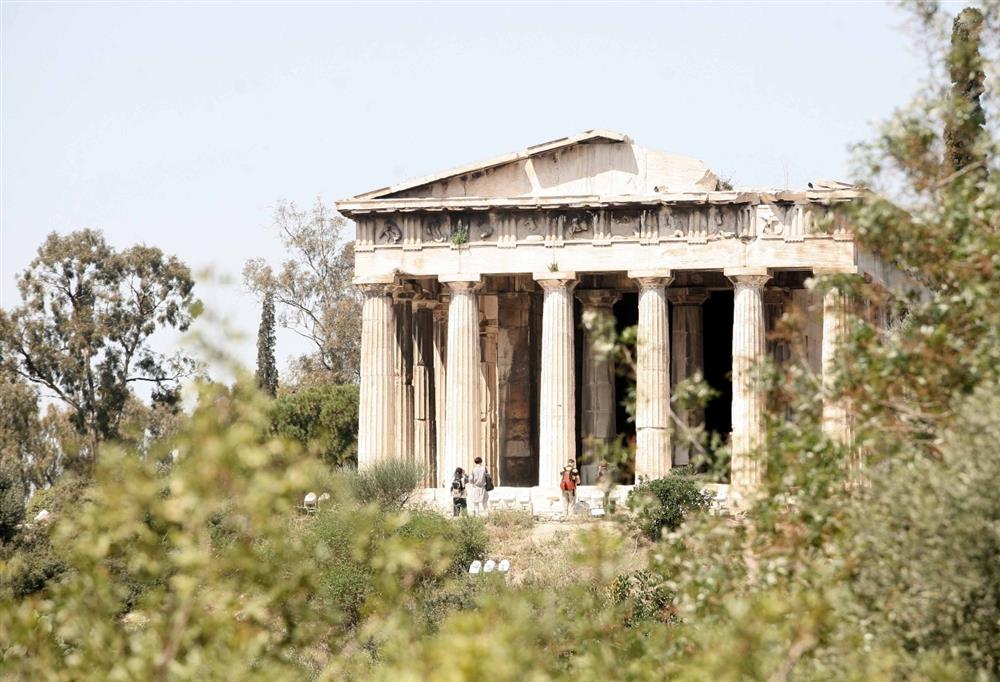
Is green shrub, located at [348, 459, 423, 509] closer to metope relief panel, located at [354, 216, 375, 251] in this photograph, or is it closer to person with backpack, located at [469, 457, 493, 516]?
Answer: person with backpack, located at [469, 457, 493, 516]

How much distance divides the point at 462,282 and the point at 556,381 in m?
2.55

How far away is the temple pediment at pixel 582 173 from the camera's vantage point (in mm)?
35250

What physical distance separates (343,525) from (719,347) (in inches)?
530

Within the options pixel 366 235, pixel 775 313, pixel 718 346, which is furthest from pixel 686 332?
pixel 366 235

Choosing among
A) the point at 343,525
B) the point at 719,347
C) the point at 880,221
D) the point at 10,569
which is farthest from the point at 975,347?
the point at 719,347

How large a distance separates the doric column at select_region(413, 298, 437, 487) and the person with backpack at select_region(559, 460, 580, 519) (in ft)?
14.0

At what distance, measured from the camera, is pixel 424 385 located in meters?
38.5

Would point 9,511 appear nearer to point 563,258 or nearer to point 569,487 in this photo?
point 569,487

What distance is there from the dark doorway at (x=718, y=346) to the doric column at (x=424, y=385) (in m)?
5.79

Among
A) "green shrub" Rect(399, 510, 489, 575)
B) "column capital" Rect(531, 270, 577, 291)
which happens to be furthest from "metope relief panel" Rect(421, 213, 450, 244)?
"green shrub" Rect(399, 510, 489, 575)

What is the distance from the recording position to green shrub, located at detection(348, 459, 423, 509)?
113 feet

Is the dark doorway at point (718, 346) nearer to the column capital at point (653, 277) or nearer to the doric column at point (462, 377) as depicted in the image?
the column capital at point (653, 277)

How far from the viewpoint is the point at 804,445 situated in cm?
1277

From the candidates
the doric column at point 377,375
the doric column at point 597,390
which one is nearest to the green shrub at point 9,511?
the doric column at point 377,375
